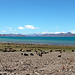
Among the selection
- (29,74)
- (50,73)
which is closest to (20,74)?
(29,74)

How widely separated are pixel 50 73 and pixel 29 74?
1757 mm

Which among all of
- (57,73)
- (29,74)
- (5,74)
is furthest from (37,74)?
(5,74)

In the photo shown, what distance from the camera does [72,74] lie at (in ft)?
43.2

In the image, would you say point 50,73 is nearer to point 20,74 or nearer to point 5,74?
point 20,74

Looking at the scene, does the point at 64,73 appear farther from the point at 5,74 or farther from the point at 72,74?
the point at 5,74

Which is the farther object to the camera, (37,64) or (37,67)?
(37,64)

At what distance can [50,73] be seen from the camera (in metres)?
13.9

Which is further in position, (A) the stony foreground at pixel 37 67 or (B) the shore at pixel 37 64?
(B) the shore at pixel 37 64

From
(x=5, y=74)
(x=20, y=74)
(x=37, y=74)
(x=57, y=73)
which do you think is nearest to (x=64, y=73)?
(x=57, y=73)

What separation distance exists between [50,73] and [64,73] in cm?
116

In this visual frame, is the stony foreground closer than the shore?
Yes

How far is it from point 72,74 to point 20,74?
13.8 feet

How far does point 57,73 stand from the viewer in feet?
45.2

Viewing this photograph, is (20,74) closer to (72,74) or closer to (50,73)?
(50,73)
